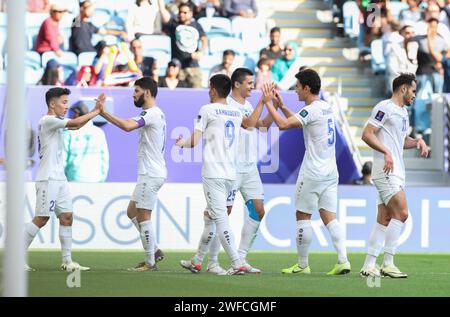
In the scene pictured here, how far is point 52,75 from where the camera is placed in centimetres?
1745

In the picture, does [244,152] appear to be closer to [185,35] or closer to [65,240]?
[65,240]

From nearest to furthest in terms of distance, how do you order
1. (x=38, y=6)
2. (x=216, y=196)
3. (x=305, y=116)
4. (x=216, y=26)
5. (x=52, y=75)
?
1. (x=216, y=196)
2. (x=305, y=116)
3. (x=52, y=75)
4. (x=38, y=6)
5. (x=216, y=26)

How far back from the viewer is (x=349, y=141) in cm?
1844

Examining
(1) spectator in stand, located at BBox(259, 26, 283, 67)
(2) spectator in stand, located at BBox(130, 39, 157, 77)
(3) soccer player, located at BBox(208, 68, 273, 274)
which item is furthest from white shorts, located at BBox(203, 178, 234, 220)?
(1) spectator in stand, located at BBox(259, 26, 283, 67)

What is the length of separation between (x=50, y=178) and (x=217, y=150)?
1898 mm

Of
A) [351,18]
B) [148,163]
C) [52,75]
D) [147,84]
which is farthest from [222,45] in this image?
[148,163]

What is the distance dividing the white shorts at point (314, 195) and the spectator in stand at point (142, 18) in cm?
748

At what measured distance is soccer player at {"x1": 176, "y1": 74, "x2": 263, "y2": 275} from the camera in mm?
11859

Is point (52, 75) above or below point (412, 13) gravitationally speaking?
below

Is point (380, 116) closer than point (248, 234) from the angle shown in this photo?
Yes

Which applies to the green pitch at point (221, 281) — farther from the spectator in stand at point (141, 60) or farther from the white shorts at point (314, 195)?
the spectator in stand at point (141, 60)

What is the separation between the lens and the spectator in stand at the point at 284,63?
1927 cm

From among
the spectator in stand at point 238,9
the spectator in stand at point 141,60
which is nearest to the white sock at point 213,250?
the spectator in stand at point 141,60
